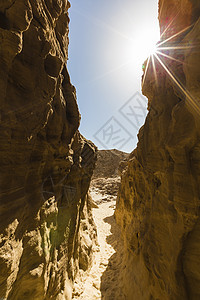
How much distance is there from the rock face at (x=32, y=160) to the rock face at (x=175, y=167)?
3734mm

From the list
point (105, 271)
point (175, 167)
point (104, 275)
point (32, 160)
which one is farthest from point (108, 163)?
point (175, 167)

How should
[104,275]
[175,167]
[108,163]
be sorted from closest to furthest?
[175,167] < [104,275] < [108,163]

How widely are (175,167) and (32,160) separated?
4670 mm

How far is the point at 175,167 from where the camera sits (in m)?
3.98

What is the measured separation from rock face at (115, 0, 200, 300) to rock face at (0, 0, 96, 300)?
3734 millimetres

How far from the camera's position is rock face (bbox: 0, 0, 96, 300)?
299 centimetres

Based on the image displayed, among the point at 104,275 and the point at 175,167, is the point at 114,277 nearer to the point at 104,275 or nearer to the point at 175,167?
the point at 104,275

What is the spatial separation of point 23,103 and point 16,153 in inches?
55.5

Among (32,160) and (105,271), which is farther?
(105,271)

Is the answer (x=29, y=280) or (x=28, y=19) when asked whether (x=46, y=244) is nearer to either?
(x=29, y=280)

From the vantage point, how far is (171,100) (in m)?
5.18

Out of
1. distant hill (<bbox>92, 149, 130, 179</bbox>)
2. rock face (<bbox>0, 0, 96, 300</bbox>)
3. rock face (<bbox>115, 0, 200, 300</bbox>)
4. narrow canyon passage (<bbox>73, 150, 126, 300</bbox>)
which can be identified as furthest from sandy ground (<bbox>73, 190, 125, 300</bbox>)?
distant hill (<bbox>92, 149, 130, 179</bbox>)

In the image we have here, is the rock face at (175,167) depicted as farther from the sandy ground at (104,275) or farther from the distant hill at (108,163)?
the distant hill at (108,163)

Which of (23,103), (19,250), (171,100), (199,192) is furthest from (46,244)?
→ (171,100)
